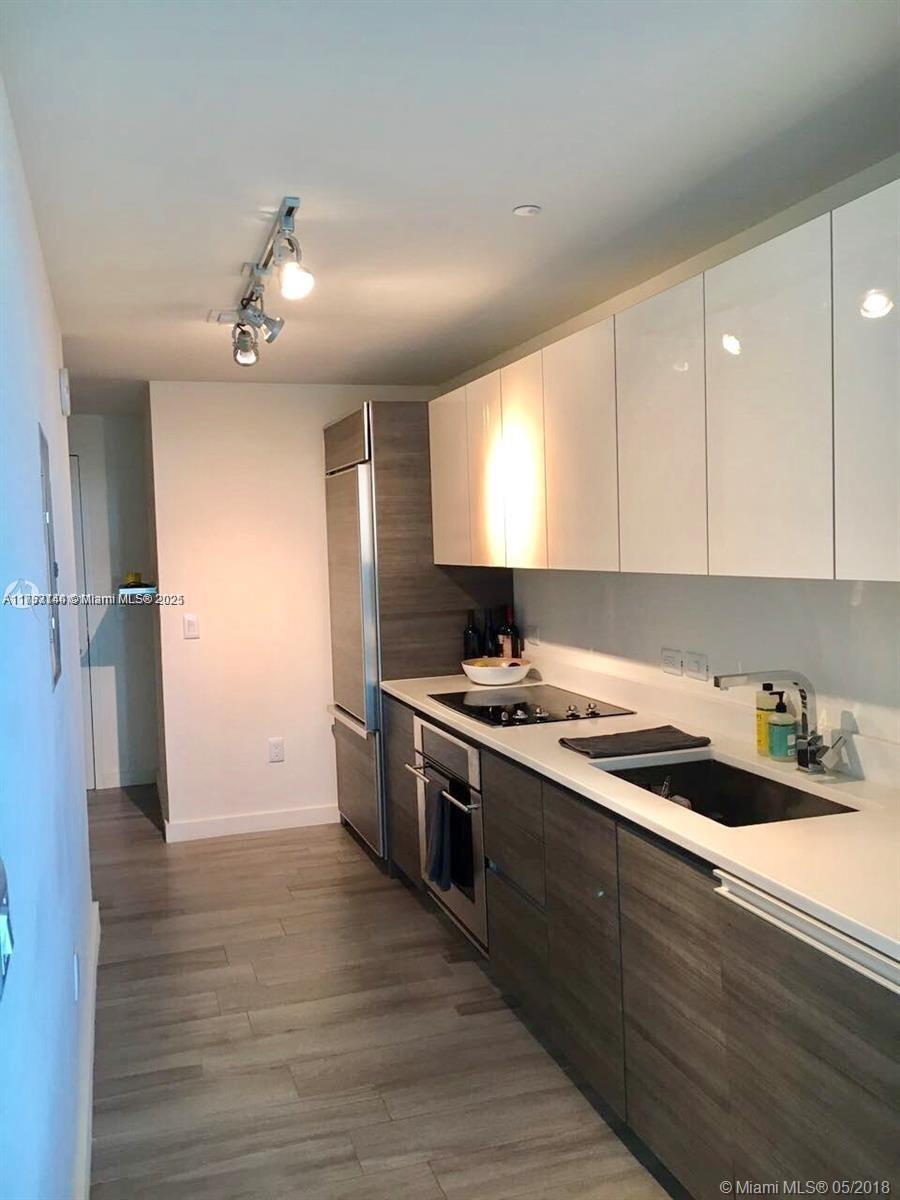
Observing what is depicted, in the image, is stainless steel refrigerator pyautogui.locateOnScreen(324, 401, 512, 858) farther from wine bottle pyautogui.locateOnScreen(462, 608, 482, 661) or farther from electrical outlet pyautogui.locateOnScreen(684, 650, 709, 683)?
electrical outlet pyautogui.locateOnScreen(684, 650, 709, 683)

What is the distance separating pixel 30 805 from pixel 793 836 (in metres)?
1.47

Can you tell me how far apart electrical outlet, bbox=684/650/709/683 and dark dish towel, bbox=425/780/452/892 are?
1000 mm

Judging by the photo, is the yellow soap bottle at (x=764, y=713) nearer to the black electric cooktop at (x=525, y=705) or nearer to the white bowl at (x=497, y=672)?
the black electric cooktop at (x=525, y=705)

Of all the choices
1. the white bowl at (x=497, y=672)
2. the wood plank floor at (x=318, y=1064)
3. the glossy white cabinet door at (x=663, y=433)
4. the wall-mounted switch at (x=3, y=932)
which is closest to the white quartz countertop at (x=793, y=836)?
the glossy white cabinet door at (x=663, y=433)

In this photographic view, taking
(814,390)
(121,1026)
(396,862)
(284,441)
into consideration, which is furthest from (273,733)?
(814,390)

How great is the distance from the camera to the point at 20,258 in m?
2.04

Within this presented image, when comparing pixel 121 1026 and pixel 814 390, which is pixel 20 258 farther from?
pixel 121 1026

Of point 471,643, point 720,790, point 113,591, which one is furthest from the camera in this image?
point 113,591

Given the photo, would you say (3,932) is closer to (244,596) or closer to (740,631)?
(740,631)

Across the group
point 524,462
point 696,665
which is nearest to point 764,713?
point 696,665

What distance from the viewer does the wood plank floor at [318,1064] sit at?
7.95ft

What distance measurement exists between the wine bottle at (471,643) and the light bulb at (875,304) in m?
2.92

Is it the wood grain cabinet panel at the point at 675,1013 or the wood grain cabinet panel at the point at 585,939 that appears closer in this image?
the wood grain cabinet panel at the point at 675,1013

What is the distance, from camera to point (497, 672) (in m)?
4.25
